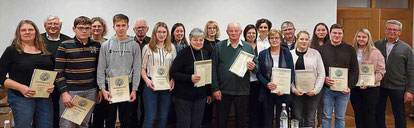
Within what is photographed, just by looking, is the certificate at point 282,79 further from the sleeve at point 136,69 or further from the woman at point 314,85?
the sleeve at point 136,69

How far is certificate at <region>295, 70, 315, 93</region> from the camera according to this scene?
12.1 feet

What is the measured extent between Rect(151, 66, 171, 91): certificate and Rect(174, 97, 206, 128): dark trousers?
203 millimetres

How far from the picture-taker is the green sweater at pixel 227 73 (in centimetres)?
371

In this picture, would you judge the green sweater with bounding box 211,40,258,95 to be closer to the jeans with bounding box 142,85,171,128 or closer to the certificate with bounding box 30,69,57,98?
the jeans with bounding box 142,85,171,128

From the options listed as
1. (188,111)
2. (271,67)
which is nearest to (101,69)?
(188,111)

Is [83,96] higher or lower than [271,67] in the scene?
lower

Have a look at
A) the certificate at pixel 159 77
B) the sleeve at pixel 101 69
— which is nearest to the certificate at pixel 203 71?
the certificate at pixel 159 77

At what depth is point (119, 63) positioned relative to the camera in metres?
3.46

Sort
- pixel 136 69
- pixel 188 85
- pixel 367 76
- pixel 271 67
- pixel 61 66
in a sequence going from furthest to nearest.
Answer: pixel 367 76, pixel 271 67, pixel 188 85, pixel 136 69, pixel 61 66

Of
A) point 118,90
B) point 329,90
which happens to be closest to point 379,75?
point 329,90

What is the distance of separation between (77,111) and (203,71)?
1.25 metres

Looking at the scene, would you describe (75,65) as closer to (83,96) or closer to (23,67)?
(83,96)

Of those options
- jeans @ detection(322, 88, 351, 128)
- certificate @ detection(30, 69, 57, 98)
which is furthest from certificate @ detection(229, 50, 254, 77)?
certificate @ detection(30, 69, 57, 98)

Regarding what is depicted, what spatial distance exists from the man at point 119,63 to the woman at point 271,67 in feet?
4.25
